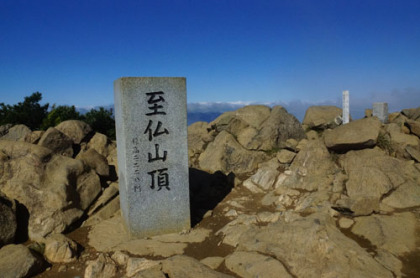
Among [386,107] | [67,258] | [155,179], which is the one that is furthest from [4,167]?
[386,107]

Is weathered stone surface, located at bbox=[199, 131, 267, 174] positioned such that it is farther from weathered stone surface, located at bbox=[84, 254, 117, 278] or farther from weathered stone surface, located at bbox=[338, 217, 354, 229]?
weathered stone surface, located at bbox=[84, 254, 117, 278]

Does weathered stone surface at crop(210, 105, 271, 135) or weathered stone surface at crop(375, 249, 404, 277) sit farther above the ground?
weathered stone surface at crop(210, 105, 271, 135)

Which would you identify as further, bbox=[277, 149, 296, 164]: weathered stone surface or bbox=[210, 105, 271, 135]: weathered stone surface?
bbox=[210, 105, 271, 135]: weathered stone surface

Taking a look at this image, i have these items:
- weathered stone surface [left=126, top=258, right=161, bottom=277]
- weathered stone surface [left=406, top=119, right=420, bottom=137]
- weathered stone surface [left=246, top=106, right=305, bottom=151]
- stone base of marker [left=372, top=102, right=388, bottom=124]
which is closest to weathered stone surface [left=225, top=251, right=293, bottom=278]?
weathered stone surface [left=126, top=258, right=161, bottom=277]

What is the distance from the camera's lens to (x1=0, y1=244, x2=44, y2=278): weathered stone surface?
5.82 metres

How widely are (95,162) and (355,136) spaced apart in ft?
26.2

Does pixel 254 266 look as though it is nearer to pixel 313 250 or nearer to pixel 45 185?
pixel 313 250

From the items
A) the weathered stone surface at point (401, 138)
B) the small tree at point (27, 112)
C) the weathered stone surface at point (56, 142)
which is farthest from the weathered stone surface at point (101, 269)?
the small tree at point (27, 112)

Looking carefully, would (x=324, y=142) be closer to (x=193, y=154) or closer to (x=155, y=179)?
(x=193, y=154)

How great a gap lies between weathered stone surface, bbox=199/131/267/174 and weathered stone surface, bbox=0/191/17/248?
236 inches

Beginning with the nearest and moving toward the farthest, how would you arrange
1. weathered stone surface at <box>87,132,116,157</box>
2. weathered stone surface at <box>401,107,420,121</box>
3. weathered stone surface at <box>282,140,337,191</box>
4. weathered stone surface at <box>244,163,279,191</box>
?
weathered stone surface at <box>282,140,337,191</box>
weathered stone surface at <box>244,163,279,191</box>
weathered stone surface at <box>87,132,116,157</box>
weathered stone surface at <box>401,107,420,121</box>

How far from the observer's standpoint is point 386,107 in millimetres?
14555

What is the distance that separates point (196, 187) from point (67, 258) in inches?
183

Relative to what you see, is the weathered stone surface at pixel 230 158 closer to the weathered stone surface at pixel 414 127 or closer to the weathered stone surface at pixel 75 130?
the weathered stone surface at pixel 75 130
